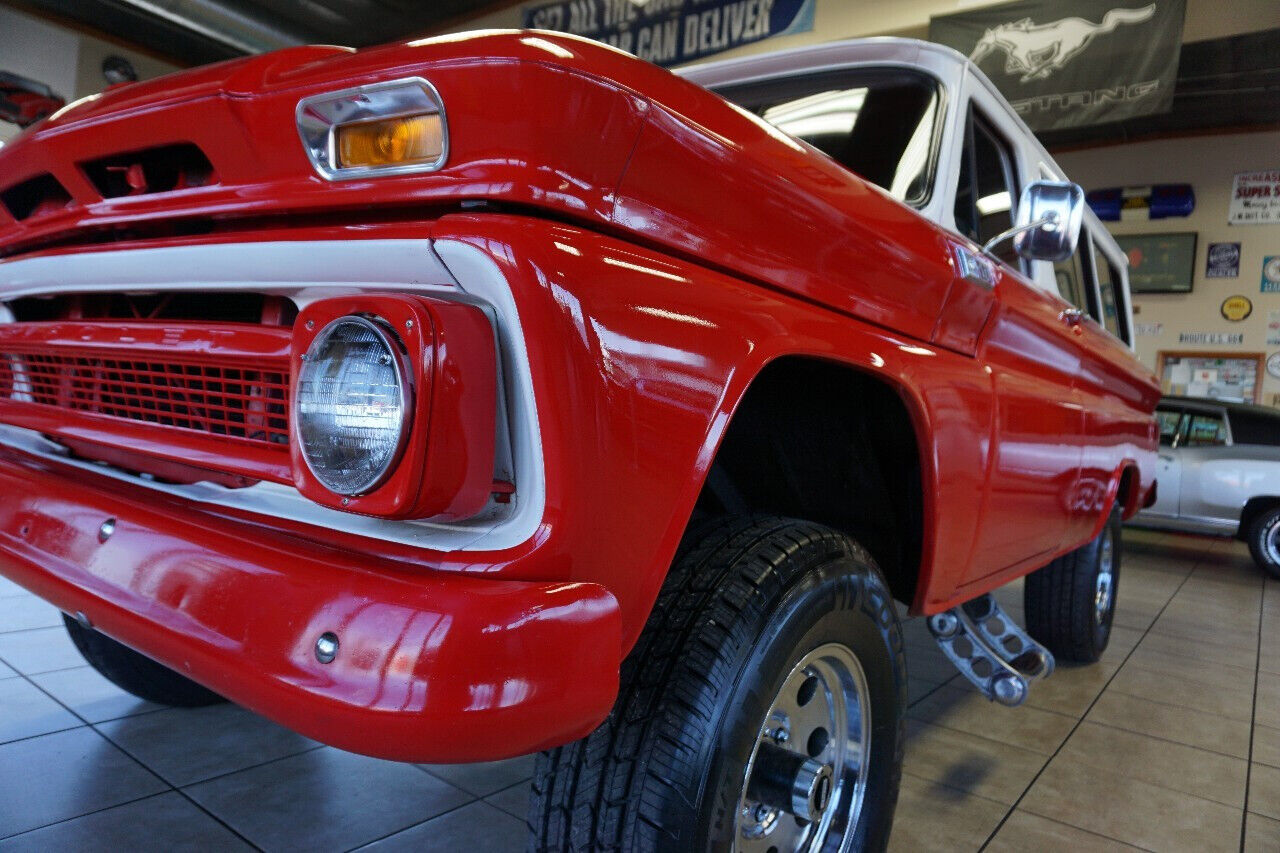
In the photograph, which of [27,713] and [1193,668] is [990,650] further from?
[27,713]

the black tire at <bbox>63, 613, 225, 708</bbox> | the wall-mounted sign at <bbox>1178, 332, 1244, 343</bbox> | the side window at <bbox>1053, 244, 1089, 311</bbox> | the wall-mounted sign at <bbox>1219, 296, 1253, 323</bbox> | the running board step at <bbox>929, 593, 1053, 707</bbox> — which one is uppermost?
the wall-mounted sign at <bbox>1219, 296, 1253, 323</bbox>

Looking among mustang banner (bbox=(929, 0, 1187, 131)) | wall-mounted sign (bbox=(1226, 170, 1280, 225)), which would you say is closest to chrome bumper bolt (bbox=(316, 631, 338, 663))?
mustang banner (bbox=(929, 0, 1187, 131))

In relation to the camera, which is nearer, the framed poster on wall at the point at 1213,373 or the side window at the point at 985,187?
the side window at the point at 985,187

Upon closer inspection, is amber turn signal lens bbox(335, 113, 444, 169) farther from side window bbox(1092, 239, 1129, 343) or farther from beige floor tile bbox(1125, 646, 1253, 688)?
beige floor tile bbox(1125, 646, 1253, 688)

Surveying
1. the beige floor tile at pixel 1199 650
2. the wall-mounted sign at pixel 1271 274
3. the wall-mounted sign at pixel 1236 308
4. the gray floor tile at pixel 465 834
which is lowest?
the beige floor tile at pixel 1199 650

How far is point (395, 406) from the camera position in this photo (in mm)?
808

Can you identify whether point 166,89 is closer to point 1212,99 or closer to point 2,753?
point 2,753

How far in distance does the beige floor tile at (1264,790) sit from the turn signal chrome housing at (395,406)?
2.38 metres

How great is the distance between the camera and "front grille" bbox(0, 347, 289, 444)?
1.06 metres

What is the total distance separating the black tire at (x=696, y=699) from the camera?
1.02 metres

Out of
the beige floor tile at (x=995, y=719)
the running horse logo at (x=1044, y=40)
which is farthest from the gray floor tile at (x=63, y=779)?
the running horse logo at (x=1044, y=40)

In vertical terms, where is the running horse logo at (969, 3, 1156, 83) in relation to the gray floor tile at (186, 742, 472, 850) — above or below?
above

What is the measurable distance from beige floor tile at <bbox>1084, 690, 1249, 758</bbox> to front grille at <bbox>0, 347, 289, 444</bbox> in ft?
8.92

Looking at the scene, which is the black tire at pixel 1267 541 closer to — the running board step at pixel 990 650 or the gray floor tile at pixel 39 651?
the running board step at pixel 990 650
